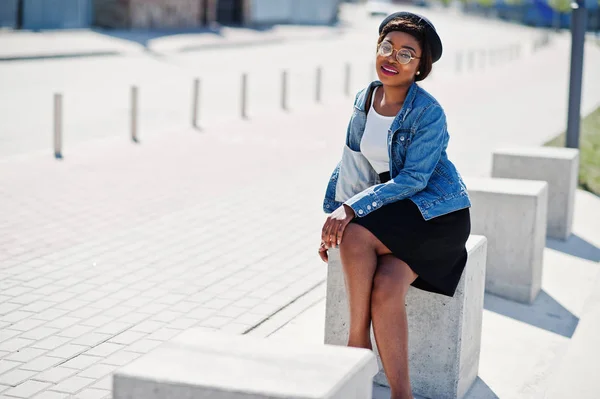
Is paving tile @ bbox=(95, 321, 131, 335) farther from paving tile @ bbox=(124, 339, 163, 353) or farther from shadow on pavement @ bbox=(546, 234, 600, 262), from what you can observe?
shadow on pavement @ bbox=(546, 234, 600, 262)

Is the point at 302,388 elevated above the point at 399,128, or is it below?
below

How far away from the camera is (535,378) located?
17.0 ft

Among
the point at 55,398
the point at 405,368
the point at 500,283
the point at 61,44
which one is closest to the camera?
the point at 405,368

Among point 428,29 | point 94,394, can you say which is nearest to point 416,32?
point 428,29

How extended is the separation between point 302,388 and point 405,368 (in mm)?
1282

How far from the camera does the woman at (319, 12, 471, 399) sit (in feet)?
13.9

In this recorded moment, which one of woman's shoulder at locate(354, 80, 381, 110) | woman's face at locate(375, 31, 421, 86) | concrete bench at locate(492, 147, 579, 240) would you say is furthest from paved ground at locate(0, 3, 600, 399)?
woman's face at locate(375, 31, 421, 86)

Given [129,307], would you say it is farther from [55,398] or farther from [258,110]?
[258,110]

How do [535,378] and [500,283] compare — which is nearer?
[535,378]

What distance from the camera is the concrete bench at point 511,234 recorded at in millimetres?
6629

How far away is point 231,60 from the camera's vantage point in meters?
31.5

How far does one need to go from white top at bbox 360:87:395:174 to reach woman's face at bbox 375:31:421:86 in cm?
17

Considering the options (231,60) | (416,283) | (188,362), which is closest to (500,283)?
(416,283)

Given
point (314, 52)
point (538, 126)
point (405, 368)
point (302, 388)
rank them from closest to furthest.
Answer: point (302, 388)
point (405, 368)
point (538, 126)
point (314, 52)
